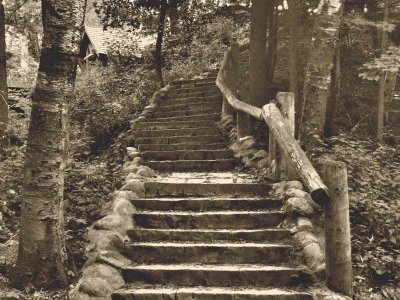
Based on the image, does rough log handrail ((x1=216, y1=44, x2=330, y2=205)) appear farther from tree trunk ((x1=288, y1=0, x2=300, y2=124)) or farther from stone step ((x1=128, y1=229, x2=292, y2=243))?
tree trunk ((x1=288, y1=0, x2=300, y2=124))

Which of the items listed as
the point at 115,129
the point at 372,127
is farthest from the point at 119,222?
the point at 372,127

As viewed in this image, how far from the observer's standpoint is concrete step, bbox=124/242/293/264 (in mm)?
4605

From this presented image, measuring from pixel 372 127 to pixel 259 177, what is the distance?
9.99 meters

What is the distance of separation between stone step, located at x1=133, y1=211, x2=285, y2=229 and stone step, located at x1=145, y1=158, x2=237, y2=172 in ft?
6.83

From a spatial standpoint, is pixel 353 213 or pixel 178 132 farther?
pixel 178 132

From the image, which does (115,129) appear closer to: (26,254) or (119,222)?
(119,222)

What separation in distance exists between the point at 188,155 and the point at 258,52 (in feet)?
11.4

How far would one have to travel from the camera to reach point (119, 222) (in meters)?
5.06

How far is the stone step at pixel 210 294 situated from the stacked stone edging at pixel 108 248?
0.59ft

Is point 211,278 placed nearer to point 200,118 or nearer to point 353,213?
point 353,213

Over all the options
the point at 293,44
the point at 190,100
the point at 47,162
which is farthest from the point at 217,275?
the point at 293,44

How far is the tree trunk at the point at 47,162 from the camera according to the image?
4.00 metres

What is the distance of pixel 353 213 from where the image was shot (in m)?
5.96

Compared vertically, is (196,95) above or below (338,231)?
above
